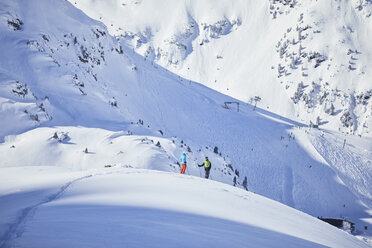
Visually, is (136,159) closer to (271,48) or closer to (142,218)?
(142,218)

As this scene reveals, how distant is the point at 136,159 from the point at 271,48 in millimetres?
72986

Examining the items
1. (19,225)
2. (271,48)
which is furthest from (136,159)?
(271,48)

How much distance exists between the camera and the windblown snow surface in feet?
13.5

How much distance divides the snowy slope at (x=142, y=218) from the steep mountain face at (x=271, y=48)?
185 feet

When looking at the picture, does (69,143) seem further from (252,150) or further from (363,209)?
(363,209)

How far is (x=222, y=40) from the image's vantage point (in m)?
88.1

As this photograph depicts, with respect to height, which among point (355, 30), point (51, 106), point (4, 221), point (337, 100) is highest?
point (355, 30)

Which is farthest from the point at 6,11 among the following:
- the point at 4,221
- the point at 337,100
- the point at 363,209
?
the point at 337,100

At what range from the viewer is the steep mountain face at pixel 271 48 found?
6088 cm

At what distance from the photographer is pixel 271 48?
75.8m

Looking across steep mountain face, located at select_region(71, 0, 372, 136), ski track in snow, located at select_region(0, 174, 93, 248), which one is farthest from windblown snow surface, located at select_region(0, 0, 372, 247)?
steep mountain face, located at select_region(71, 0, 372, 136)

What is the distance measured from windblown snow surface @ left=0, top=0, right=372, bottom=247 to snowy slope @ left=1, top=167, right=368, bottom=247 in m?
0.03

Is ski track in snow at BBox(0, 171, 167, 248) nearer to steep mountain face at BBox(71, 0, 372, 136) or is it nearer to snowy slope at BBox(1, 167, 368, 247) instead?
snowy slope at BBox(1, 167, 368, 247)

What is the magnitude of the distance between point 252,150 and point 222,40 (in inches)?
2535
